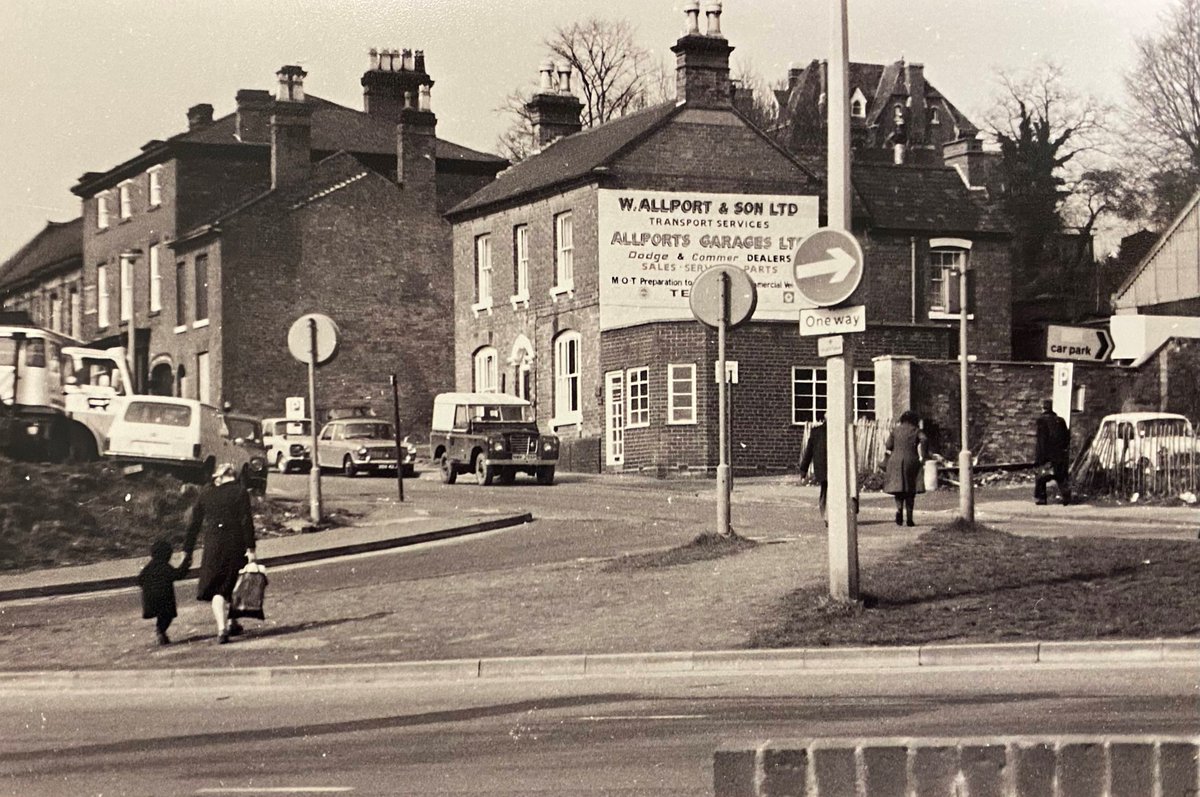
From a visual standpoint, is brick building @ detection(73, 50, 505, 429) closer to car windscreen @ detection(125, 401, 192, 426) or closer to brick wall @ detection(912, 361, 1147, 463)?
car windscreen @ detection(125, 401, 192, 426)

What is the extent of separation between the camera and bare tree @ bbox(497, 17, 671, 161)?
23.9 meters

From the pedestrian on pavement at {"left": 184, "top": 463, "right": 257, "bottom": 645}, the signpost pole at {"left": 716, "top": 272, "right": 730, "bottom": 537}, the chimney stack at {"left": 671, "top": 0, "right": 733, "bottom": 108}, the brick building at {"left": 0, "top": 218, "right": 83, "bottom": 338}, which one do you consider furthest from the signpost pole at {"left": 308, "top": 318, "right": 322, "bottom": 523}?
the chimney stack at {"left": 671, "top": 0, "right": 733, "bottom": 108}

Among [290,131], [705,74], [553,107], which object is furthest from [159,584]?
[705,74]

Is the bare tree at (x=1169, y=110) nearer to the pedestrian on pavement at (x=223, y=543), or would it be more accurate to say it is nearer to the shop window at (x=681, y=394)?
the shop window at (x=681, y=394)

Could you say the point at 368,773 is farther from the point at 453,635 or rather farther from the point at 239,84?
the point at 239,84

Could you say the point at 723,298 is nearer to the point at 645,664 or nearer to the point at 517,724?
the point at 645,664

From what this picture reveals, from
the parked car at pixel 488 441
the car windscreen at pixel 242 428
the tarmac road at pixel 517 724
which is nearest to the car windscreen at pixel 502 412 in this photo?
the parked car at pixel 488 441

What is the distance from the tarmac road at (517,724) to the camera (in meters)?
8.70

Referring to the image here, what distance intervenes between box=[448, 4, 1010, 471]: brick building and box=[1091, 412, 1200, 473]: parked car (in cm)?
737

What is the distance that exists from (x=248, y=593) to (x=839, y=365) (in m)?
5.83

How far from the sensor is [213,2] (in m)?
19.2

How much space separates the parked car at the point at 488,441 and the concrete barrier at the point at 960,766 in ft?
94.2

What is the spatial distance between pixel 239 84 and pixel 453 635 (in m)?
9.43

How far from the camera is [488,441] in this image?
34094 mm
